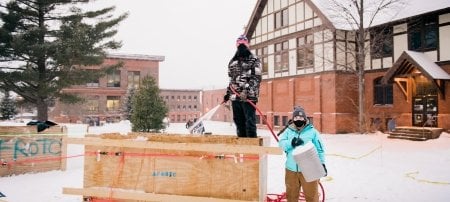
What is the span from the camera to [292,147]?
5.19m

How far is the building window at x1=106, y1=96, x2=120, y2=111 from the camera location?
2074 inches

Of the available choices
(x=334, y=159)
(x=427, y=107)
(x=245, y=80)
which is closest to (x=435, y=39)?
(x=427, y=107)

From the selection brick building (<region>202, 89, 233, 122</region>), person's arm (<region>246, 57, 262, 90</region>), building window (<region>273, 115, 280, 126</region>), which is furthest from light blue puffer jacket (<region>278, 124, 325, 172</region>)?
brick building (<region>202, 89, 233, 122</region>)

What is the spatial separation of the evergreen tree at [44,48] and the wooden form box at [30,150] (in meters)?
10.7

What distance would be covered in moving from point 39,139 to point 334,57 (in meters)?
19.9

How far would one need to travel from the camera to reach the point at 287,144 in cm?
529

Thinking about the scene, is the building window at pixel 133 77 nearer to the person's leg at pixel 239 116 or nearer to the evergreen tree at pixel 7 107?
the evergreen tree at pixel 7 107

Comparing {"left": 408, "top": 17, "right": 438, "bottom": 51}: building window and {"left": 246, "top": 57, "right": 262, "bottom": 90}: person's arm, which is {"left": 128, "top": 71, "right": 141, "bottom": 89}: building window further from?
{"left": 246, "top": 57, "right": 262, "bottom": 90}: person's arm

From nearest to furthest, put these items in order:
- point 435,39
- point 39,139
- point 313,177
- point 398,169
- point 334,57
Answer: point 313,177 → point 39,139 → point 398,169 → point 435,39 → point 334,57

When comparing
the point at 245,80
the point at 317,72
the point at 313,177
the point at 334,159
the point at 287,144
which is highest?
the point at 317,72

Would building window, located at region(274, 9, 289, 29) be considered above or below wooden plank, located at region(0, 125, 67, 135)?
above

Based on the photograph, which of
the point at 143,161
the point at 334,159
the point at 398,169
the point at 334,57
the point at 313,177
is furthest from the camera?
the point at 334,57

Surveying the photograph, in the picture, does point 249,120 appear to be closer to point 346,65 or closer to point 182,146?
point 182,146

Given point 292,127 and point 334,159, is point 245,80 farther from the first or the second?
point 334,159
